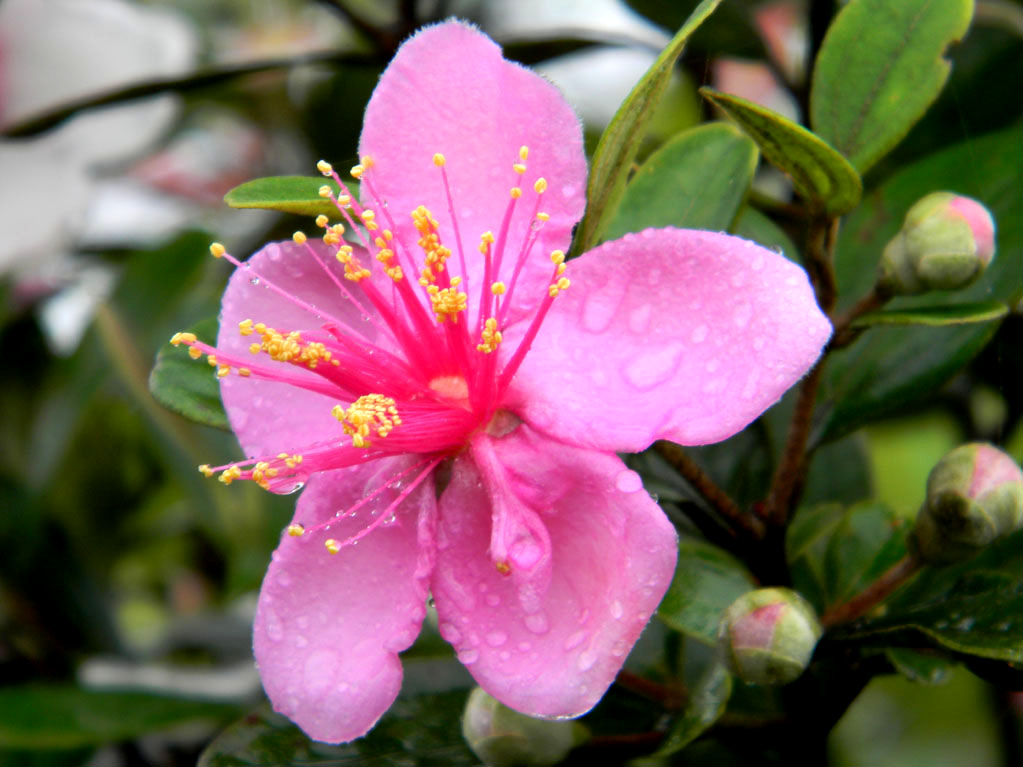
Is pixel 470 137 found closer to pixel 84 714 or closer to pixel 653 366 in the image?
pixel 653 366

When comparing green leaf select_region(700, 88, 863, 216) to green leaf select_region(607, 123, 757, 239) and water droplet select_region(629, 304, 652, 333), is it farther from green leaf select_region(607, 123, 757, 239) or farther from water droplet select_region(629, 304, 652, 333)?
water droplet select_region(629, 304, 652, 333)

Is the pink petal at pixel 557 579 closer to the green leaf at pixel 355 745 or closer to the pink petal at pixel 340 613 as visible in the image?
the pink petal at pixel 340 613

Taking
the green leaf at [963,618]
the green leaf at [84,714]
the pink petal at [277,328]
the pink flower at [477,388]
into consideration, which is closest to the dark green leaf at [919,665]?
the green leaf at [963,618]

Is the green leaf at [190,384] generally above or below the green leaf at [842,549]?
above

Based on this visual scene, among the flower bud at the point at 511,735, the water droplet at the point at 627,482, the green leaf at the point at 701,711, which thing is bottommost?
the flower bud at the point at 511,735

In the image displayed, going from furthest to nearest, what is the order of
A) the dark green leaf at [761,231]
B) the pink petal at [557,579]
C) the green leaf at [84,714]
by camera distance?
the green leaf at [84,714]
the dark green leaf at [761,231]
the pink petal at [557,579]

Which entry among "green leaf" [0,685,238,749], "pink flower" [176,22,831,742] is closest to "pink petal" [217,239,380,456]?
"pink flower" [176,22,831,742]

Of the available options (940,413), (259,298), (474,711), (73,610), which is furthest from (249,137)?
(474,711)
